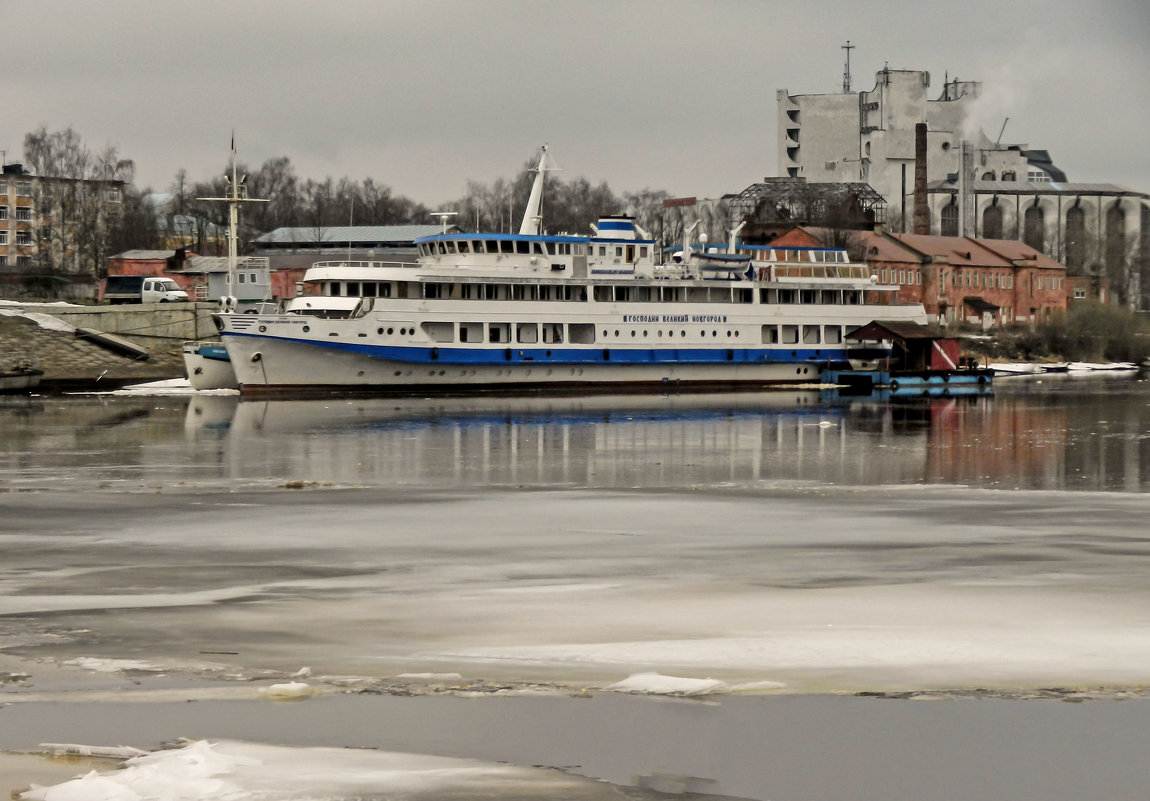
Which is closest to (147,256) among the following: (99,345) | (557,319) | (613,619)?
(99,345)

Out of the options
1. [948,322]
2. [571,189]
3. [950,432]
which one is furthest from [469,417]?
[571,189]

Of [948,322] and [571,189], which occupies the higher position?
[571,189]

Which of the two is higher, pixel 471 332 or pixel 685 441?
pixel 471 332

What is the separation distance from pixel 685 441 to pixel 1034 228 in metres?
116

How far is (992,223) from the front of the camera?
5620 inches

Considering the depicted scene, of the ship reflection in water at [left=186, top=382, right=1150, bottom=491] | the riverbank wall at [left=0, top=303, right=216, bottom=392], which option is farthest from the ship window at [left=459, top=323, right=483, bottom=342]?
the riverbank wall at [left=0, top=303, right=216, bottom=392]

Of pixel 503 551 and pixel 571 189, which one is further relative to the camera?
pixel 571 189

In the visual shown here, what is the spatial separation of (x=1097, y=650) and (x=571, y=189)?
141 metres

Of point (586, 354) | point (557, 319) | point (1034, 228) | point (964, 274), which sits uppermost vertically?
point (1034, 228)

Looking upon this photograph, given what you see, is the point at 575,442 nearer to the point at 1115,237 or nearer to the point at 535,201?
the point at 535,201

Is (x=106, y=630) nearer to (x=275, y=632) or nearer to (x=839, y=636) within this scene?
(x=275, y=632)

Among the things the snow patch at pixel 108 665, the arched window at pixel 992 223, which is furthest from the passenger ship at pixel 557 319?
the arched window at pixel 992 223

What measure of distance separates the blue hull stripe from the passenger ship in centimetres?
7

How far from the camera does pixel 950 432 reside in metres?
40.4
